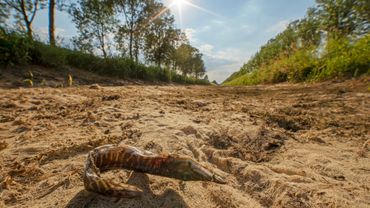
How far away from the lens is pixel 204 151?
4.78 ft

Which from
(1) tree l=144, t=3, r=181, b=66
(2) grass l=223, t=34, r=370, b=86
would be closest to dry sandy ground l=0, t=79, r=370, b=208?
(2) grass l=223, t=34, r=370, b=86

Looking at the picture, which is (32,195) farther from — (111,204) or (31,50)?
(31,50)

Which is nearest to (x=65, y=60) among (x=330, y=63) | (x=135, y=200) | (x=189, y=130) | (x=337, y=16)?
(x=189, y=130)

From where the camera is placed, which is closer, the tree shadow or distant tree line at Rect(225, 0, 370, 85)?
the tree shadow

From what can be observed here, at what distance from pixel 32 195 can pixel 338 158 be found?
6.00 ft

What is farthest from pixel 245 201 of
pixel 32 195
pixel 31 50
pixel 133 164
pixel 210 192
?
pixel 31 50

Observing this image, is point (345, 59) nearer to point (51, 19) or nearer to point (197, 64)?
point (51, 19)

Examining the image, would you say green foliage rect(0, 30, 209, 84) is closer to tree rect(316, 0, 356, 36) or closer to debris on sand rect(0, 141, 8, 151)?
debris on sand rect(0, 141, 8, 151)

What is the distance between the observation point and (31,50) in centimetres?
532

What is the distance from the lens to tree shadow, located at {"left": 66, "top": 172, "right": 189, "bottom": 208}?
0.85 metres

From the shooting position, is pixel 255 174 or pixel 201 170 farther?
pixel 255 174

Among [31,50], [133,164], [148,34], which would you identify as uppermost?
[148,34]

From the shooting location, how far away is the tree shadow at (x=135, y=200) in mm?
850

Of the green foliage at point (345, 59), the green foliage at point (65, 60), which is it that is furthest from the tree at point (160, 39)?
the green foliage at point (345, 59)
